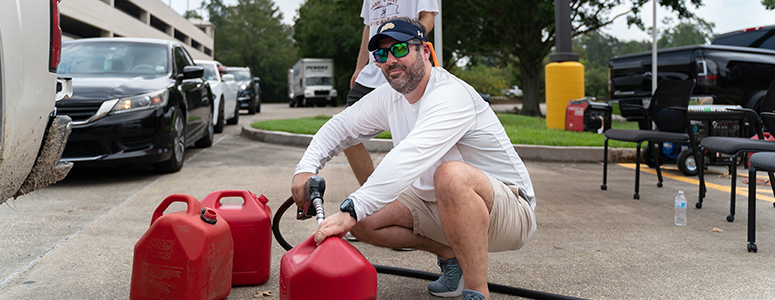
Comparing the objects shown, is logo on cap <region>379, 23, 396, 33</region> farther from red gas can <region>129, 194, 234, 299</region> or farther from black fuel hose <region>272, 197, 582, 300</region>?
red gas can <region>129, 194, 234, 299</region>

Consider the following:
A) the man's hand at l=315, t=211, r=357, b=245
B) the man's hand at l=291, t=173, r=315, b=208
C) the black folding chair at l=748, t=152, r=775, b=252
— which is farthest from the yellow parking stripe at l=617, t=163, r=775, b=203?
the man's hand at l=315, t=211, r=357, b=245

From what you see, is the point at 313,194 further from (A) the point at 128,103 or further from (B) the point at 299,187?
(A) the point at 128,103

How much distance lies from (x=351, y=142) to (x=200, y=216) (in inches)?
34.2

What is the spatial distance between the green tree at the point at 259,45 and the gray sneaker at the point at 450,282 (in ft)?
180

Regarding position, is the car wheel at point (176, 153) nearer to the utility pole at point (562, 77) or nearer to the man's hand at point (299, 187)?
the man's hand at point (299, 187)

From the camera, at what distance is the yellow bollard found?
11.6 m

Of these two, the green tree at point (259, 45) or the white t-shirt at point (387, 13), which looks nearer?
the white t-shirt at point (387, 13)

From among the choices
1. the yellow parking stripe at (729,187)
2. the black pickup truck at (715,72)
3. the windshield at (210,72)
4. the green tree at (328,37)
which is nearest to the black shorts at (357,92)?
the yellow parking stripe at (729,187)

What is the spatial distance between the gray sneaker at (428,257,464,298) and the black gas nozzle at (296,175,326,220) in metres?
0.76

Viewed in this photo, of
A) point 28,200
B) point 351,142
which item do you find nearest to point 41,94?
point 351,142

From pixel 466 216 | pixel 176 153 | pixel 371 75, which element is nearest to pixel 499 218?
pixel 466 216

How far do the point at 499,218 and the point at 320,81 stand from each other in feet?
101

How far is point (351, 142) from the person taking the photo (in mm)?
2953

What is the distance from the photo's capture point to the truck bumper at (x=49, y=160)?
251cm
